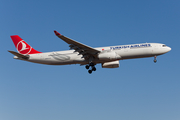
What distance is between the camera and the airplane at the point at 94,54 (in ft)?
123

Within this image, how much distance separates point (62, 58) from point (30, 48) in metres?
7.04

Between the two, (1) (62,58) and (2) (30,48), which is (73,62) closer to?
(1) (62,58)

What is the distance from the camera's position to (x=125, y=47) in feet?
126

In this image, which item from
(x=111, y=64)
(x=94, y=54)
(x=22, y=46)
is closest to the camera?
(x=94, y=54)

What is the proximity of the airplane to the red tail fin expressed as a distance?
1.21 meters

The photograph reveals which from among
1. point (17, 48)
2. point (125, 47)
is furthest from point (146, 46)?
point (17, 48)

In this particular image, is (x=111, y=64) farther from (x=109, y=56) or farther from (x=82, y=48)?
(x=82, y=48)

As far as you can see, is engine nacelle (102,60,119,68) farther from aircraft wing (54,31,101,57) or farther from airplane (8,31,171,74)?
aircraft wing (54,31,101,57)

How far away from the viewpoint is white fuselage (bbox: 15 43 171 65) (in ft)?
124

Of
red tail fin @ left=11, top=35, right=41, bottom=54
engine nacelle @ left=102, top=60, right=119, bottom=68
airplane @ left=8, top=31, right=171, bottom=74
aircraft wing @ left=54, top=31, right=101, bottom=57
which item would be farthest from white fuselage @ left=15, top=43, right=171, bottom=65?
engine nacelle @ left=102, top=60, right=119, bottom=68

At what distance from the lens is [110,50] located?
38562 millimetres

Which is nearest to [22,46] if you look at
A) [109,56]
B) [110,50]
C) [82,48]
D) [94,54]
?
[82,48]

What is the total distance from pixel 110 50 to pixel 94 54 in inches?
101

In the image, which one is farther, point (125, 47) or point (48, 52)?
point (48, 52)
